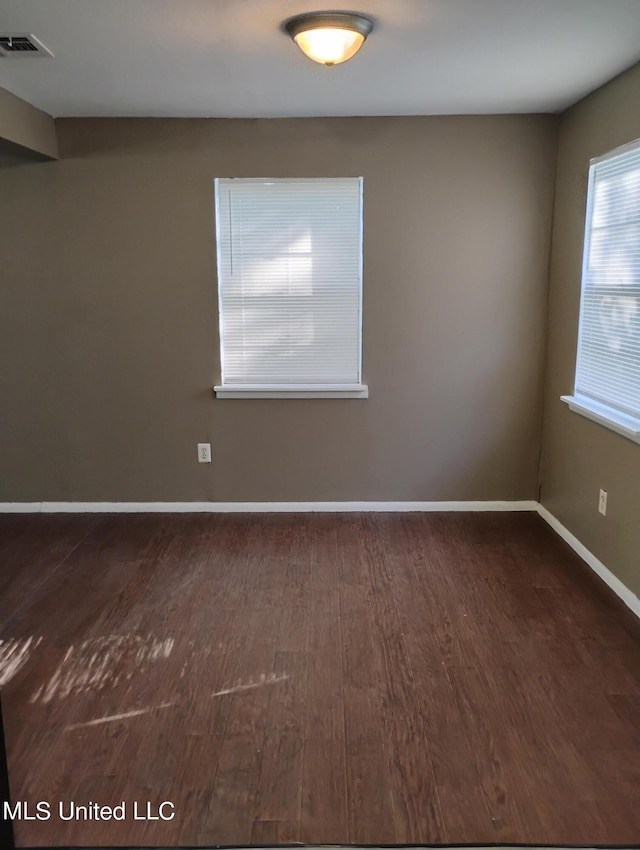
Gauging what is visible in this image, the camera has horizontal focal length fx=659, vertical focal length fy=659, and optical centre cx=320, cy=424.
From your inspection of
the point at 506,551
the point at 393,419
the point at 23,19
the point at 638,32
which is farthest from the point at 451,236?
the point at 23,19

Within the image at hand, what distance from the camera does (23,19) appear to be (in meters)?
2.28

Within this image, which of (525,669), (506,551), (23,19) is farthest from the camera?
(506,551)

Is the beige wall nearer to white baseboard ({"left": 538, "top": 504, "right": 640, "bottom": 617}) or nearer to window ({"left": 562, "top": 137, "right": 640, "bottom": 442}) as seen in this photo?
window ({"left": 562, "top": 137, "right": 640, "bottom": 442})

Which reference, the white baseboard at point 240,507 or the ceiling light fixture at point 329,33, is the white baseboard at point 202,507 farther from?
the ceiling light fixture at point 329,33

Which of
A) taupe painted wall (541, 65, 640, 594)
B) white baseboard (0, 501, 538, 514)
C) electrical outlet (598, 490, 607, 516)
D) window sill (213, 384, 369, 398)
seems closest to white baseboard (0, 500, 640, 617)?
white baseboard (0, 501, 538, 514)

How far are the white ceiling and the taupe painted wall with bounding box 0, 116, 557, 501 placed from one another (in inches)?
9.2

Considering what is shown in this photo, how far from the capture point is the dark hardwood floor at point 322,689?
6.06ft

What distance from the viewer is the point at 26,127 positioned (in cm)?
340

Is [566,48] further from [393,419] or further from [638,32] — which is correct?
[393,419]

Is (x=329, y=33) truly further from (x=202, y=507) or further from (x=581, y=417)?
(x=202, y=507)

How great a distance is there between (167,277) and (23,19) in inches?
68.0

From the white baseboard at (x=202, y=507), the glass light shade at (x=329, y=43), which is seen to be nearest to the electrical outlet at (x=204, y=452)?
the white baseboard at (x=202, y=507)

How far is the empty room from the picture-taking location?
2035 mm

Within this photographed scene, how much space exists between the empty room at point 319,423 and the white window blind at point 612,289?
2 centimetres
